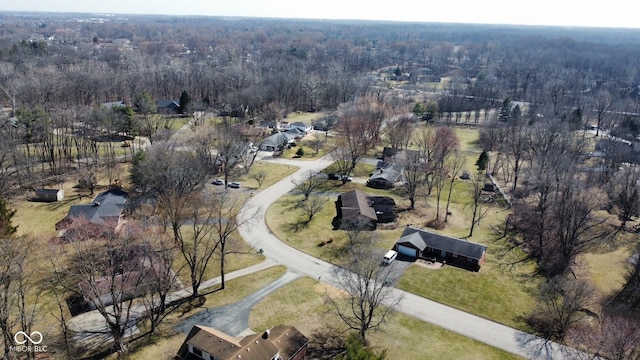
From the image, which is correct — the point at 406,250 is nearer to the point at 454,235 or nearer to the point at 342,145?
the point at 454,235

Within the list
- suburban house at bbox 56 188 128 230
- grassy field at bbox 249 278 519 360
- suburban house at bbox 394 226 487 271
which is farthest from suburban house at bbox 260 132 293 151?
grassy field at bbox 249 278 519 360

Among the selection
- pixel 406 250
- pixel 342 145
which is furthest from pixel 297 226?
pixel 342 145

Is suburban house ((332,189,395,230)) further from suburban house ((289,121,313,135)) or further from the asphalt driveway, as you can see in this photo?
suburban house ((289,121,313,135))

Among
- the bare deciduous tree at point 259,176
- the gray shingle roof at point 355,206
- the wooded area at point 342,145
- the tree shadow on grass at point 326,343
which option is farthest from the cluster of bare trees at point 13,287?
the gray shingle roof at point 355,206

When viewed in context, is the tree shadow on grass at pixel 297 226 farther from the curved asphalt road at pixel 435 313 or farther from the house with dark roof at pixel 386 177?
the house with dark roof at pixel 386 177

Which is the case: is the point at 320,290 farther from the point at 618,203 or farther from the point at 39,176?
the point at 39,176

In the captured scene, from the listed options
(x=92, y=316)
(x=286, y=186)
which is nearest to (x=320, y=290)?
(x=92, y=316)
